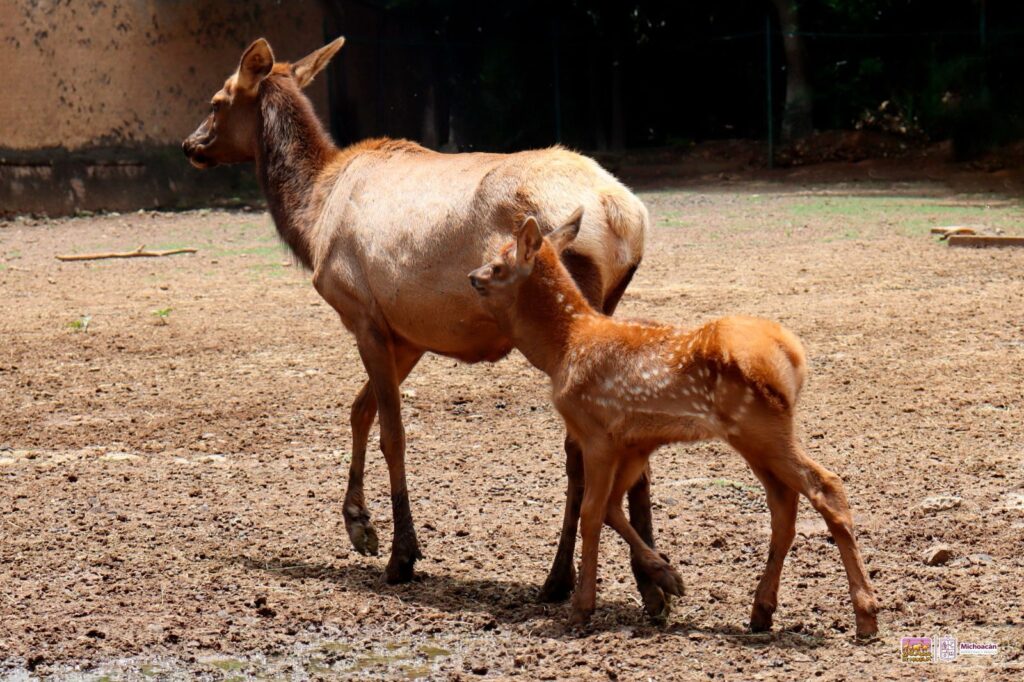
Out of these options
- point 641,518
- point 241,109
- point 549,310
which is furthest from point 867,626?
point 241,109

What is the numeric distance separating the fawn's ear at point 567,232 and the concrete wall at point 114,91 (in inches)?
607

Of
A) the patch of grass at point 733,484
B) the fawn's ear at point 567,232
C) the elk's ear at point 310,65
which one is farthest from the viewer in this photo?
the elk's ear at point 310,65

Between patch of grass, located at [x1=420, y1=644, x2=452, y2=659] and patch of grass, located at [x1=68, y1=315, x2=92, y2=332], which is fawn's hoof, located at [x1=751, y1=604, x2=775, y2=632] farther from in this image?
patch of grass, located at [x1=68, y1=315, x2=92, y2=332]

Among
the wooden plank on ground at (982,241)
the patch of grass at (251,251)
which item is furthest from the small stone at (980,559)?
the patch of grass at (251,251)

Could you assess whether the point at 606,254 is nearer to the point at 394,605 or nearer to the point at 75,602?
the point at 394,605

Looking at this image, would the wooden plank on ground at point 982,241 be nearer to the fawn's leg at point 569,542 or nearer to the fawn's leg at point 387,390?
the fawn's leg at point 387,390

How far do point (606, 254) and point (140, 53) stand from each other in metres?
16.0

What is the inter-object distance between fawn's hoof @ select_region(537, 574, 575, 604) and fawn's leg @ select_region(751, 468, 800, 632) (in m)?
0.73

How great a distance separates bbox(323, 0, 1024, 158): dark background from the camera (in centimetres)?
2317

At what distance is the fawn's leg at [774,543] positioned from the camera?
178 inches

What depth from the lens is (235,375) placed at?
8.86 metres

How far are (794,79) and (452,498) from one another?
1968 centimetres

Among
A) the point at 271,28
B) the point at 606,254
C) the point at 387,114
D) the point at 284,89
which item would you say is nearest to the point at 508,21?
the point at 387,114

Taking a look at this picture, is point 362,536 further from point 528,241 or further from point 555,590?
point 528,241
